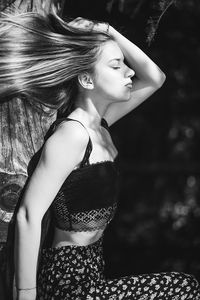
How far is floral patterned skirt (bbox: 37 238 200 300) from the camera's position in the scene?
3033mm

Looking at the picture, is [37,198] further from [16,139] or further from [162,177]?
[162,177]

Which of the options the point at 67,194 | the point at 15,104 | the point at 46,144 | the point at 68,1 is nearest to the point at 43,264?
the point at 67,194

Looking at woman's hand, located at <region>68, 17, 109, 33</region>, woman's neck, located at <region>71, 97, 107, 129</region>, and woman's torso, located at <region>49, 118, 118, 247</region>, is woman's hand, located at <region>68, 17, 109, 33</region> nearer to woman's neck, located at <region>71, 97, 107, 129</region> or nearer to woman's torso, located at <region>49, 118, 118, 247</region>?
woman's neck, located at <region>71, 97, 107, 129</region>

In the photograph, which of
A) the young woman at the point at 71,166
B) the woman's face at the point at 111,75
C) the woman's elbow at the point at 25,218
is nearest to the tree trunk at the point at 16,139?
the young woman at the point at 71,166

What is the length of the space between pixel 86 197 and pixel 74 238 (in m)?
0.22

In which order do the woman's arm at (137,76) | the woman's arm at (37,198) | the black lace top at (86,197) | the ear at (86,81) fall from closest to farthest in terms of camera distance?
the woman's arm at (37,198)
the black lace top at (86,197)
the ear at (86,81)
the woman's arm at (137,76)

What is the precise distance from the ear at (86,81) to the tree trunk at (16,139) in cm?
27

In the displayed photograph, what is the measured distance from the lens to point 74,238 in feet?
10.3

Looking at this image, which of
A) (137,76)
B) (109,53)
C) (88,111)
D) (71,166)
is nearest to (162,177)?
(137,76)

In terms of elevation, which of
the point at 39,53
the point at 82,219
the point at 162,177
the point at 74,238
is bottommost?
the point at 162,177

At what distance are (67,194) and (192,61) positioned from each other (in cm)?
236

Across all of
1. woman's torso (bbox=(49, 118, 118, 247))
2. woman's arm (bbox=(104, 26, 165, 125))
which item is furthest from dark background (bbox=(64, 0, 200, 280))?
woman's torso (bbox=(49, 118, 118, 247))

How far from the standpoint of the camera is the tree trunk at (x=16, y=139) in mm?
3213

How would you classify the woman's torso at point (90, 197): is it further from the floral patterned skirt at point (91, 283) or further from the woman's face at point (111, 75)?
the woman's face at point (111, 75)
